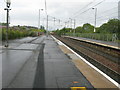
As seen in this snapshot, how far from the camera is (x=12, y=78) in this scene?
5.33 metres

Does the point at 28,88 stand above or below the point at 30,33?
below

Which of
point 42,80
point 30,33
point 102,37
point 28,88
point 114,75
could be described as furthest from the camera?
point 30,33

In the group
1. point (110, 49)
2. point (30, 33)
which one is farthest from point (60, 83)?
point (30, 33)

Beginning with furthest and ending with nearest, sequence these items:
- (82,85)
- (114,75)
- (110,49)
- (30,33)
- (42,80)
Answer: (30,33), (110,49), (114,75), (42,80), (82,85)

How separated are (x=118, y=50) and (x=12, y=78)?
37.1 ft

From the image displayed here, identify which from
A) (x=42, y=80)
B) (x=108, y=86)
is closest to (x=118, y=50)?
(x=108, y=86)

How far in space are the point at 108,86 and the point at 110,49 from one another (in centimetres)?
1155

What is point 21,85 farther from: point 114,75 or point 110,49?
point 110,49

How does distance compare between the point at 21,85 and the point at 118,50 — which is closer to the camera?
the point at 21,85

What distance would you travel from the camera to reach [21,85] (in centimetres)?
467

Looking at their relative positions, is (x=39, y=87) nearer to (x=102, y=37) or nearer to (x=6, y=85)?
(x=6, y=85)

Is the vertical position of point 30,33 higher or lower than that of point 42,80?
higher

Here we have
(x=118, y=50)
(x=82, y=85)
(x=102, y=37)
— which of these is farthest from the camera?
(x=102, y=37)

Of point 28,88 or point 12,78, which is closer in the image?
point 28,88
